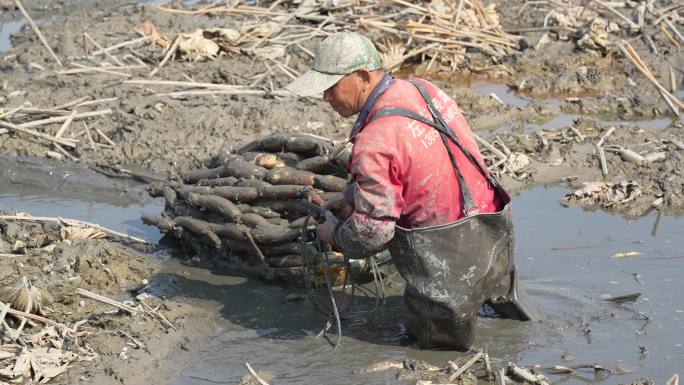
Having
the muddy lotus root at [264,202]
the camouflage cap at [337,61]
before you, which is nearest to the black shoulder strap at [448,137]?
the camouflage cap at [337,61]

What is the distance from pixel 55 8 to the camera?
16.5 meters

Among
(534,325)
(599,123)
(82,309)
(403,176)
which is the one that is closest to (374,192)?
(403,176)

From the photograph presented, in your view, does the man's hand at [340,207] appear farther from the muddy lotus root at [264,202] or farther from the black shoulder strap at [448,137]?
the black shoulder strap at [448,137]

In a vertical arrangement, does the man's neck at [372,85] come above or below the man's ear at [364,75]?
below

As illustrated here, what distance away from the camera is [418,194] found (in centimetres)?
530

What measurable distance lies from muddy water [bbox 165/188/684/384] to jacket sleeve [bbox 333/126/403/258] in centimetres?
91

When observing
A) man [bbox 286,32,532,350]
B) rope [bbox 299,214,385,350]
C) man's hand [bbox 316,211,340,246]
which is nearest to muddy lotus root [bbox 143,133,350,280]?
rope [bbox 299,214,385,350]

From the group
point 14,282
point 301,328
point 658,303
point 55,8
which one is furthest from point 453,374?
point 55,8

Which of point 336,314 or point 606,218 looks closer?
point 336,314

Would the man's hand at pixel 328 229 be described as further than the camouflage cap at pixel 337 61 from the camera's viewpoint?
Yes

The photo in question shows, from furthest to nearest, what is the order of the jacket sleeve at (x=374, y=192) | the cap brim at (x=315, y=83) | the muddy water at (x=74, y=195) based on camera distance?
the muddy water at (x=74, y=195)
the cap brim at (x=315, y=83)
the jacket sleeve at (x=374, y=192)

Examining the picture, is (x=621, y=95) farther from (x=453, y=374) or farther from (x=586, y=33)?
(x=453, y=374)

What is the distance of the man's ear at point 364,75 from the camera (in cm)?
529

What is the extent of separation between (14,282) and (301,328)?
6.06ft
